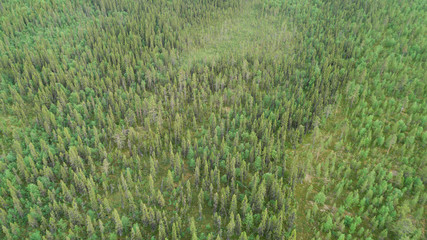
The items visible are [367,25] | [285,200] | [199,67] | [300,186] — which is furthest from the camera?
[367,25]

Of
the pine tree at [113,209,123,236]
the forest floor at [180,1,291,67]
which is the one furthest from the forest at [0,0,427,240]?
the forest floor at [180,1,291,67]

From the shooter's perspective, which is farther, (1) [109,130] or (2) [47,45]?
(2) [47,45]

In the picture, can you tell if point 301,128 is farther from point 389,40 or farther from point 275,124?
point 389,40

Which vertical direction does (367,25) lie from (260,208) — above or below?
above

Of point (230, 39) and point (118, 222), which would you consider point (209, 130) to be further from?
point (230, 39)

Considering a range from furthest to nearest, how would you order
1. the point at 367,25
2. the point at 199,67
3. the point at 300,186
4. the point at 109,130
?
the point at 367,25, the point at 199,67, the point at 109,130, the point at 300,186

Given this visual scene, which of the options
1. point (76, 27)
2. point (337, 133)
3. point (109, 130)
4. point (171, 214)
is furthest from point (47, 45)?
point (337, 133)

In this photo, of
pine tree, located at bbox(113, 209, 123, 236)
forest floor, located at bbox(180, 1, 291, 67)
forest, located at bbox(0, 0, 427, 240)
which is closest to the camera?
pine tree, located at bbox(113, 209, 123, 236)

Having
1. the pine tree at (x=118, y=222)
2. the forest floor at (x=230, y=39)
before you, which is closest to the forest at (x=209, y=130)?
the pine tree at (x=118, y=222)

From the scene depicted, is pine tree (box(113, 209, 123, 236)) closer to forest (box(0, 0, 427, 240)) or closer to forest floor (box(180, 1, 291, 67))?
forest (box(0, 0, 427, 240))
